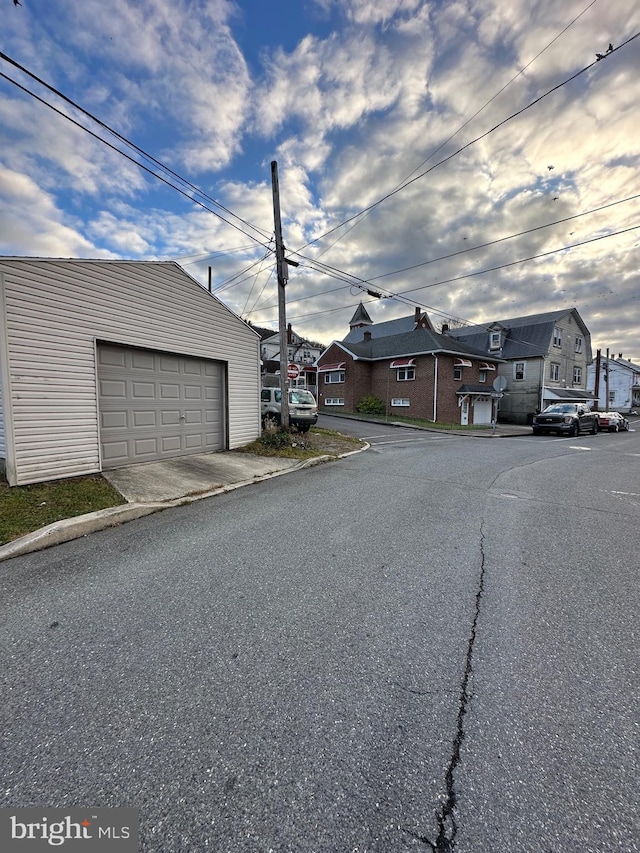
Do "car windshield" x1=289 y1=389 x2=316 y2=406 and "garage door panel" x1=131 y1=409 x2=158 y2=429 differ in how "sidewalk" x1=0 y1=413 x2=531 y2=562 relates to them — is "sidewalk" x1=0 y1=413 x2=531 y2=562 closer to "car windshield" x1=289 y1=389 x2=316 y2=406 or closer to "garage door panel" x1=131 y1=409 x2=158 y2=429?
"garage door panel" x1=131 y1=409 x2=158 y2=429

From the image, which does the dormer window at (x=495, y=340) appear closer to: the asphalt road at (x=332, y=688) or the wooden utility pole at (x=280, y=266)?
the wooden utility pole at (x=280, y=266)

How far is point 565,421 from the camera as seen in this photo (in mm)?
19391

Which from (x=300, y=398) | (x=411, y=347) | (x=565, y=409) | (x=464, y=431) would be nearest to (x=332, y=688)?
(x=300, y=398)

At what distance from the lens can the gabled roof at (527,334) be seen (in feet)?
99.5

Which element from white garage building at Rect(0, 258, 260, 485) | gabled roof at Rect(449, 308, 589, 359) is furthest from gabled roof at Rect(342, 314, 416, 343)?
white garage building at Rect(0, 258, 260, 485)

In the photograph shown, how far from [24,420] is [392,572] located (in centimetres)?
617

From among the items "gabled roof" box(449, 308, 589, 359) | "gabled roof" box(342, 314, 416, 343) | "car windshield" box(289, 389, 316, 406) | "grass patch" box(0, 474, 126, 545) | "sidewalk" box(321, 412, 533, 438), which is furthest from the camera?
"gabled roof" box(342, 314, 416, 343)

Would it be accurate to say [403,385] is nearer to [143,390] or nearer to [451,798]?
[143,390]

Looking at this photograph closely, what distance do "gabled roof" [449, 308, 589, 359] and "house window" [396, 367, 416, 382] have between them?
37.2 feet

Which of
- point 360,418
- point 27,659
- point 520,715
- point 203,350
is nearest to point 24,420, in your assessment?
point 203,350

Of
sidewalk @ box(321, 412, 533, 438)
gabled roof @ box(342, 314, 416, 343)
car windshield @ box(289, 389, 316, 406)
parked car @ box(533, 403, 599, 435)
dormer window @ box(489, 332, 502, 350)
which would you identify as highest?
gabled roof @ box(342, 314, 416, 343)

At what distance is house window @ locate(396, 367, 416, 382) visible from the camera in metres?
25.8

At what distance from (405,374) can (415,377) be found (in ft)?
3.23

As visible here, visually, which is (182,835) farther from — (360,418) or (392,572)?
(360,418)
